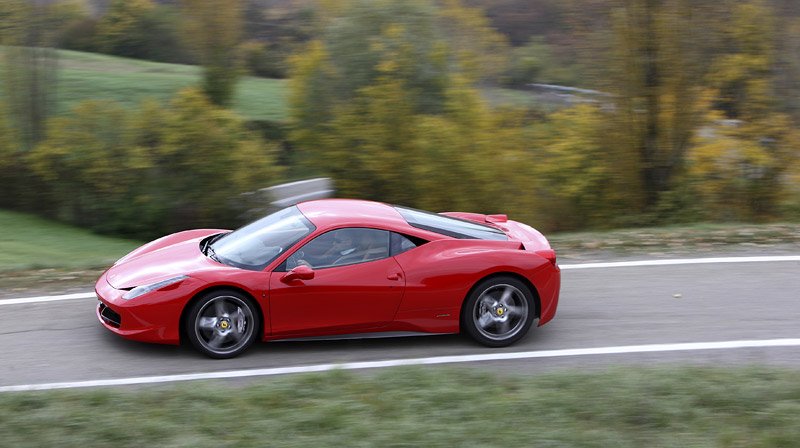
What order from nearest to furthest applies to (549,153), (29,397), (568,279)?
(29,397) → (568,279) → (549,153)

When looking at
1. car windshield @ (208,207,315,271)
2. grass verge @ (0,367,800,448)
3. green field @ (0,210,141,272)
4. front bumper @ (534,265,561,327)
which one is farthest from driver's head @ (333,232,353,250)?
green field @ (0,210,141,272)

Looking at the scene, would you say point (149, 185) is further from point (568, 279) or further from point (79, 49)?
point (79, 49)

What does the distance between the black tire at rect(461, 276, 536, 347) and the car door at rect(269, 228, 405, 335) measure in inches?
26.6

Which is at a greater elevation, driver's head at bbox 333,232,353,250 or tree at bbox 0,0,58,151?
tree at bbox 0,0,58,151

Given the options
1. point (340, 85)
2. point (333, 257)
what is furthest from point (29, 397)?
point (340, 85)

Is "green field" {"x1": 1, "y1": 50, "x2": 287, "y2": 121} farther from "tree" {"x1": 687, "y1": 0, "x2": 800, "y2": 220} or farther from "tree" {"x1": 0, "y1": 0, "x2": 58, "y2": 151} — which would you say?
"tree" {"x1": 687, "y1": 0, "x2": 800, "y2": 220}

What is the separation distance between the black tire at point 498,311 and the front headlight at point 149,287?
2.41m

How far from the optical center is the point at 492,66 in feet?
78.7

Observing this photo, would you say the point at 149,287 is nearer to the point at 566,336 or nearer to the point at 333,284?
the point at 333,284

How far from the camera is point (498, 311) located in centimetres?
776

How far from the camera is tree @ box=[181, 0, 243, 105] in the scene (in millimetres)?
26297

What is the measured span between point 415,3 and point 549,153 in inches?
184

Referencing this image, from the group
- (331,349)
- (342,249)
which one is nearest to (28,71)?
(342,249)

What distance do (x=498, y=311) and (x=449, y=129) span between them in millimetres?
10694
